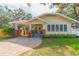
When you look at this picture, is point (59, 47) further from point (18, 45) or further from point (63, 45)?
point (18, 45)

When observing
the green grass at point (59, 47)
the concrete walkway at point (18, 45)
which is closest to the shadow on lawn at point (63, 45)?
the green grass at point (59, 47)

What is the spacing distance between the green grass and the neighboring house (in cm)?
11

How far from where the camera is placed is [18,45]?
4832 millimetres

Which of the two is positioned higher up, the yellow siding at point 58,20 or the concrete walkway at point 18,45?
the yellow siding at point 58,20

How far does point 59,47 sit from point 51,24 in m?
0.28

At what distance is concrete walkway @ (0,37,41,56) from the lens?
4789 mm

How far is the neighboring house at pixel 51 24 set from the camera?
4.84 metres

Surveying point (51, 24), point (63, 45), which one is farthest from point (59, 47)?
point (51, 24)

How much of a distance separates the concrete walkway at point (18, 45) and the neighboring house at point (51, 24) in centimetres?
14

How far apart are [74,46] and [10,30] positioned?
743mm

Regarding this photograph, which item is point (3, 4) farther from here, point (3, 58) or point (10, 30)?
point (3, 58)

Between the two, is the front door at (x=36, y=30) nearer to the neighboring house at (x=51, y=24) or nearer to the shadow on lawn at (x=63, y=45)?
the neighboring house at (x=51, y=24)

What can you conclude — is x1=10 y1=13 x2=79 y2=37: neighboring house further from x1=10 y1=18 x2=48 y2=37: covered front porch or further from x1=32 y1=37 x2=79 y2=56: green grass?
x1=32 y1=37 x2=79 y2=56: green grass

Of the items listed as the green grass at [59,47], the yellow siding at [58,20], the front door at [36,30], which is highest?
the yellow siding at [58,20]
